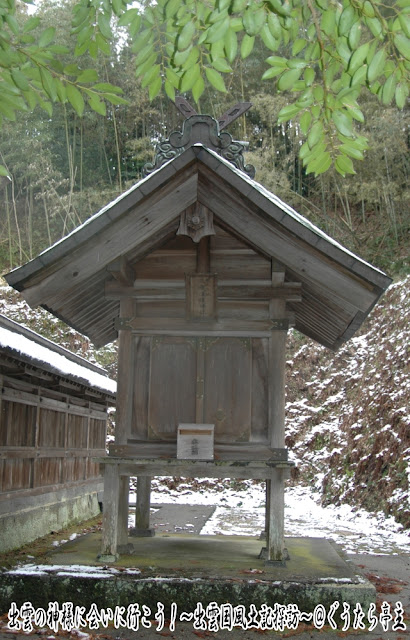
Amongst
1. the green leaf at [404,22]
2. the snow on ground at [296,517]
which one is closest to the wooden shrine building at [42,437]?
Answer: the snow on ground at [296,517]

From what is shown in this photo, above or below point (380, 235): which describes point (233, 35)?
below

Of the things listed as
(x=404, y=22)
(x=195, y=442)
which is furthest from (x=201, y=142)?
(x=404, y=22)

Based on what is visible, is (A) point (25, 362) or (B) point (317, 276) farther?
(A) point (25, 362)

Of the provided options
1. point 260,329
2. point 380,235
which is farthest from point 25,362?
point 380,235

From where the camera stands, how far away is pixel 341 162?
3.77m

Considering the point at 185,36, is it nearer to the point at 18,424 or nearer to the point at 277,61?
the point at 277,61

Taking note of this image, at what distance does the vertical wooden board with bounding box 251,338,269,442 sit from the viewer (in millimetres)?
6824

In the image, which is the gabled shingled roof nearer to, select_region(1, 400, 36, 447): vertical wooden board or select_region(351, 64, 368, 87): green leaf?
select_region(1, 400, 36, 447): vertical wooden board

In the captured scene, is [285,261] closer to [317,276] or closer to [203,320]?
[317,276]

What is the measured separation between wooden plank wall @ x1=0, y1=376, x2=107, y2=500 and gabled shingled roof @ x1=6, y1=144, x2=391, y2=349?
9.33 feet

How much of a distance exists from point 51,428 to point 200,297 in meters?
5.40

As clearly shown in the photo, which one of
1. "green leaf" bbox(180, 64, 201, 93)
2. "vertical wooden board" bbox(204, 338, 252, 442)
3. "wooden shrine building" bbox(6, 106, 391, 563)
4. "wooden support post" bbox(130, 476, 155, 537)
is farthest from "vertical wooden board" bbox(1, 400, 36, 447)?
"green leaf" bbox(180, 64, 201, 93)

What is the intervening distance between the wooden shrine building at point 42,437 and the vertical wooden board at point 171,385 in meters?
0.84

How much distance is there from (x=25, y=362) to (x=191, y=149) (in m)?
3.61
